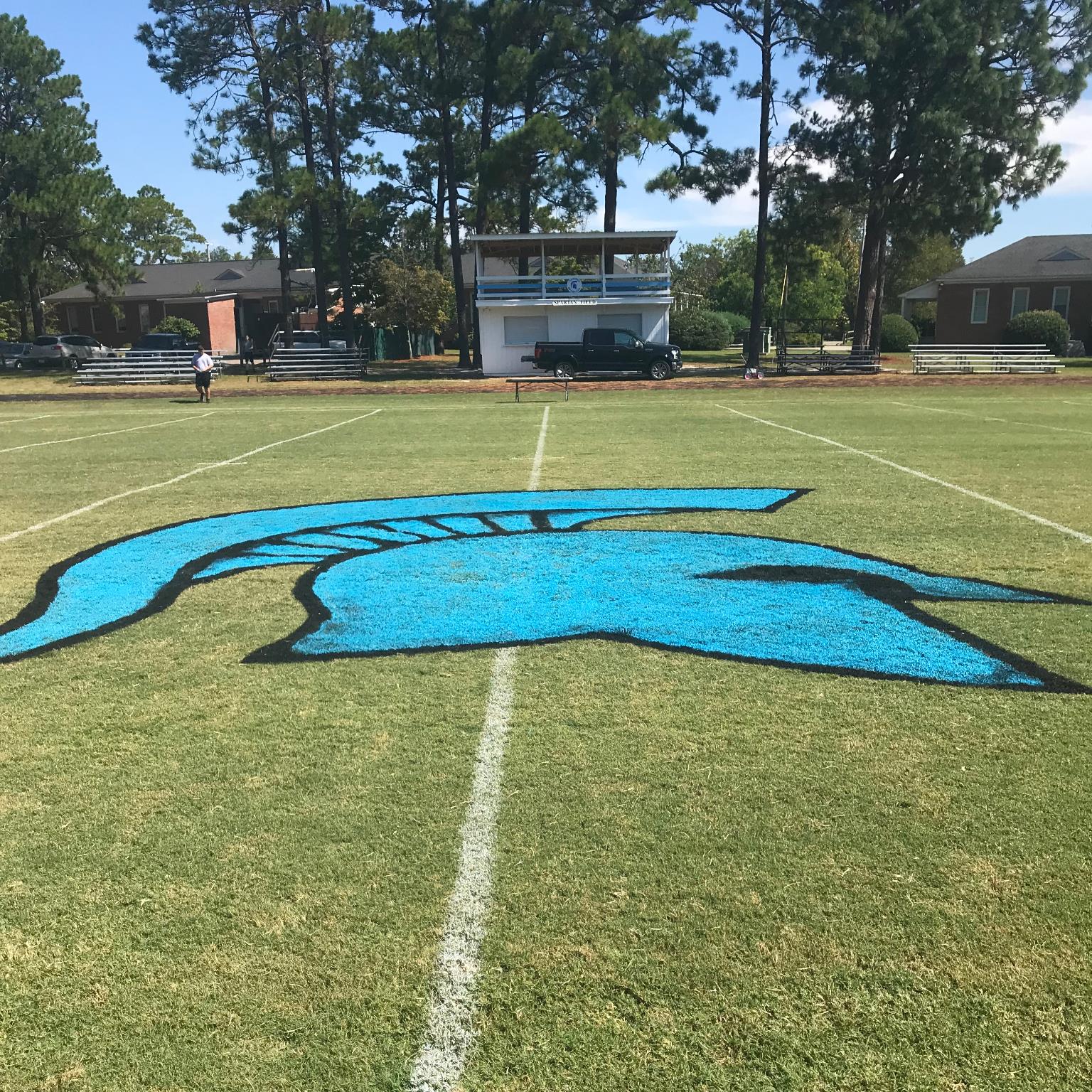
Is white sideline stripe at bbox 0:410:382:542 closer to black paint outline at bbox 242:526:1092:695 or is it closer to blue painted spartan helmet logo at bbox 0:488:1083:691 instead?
blue painted spartan helmet logo at bbox 0:488:1083:691

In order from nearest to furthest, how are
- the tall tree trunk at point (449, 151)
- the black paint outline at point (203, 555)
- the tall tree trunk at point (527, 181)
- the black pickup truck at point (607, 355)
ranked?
1. the black paint outline at point (203, 555)
2. the black pickup truck at point (607, 355)
3. the tall tree trunk at point (527, 181)
4. the tall tree trunk at point (449, 151)

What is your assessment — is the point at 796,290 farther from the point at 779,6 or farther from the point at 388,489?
the point at 388,489

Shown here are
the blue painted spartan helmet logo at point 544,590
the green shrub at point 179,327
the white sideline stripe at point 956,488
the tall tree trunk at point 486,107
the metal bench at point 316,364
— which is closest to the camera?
the blue painted spartan helmet logo at point 544,590

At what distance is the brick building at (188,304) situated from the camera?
6184 cm

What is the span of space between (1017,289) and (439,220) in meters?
32.3

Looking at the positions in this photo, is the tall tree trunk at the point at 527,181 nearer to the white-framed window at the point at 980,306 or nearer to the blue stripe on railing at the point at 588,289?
the blue stripe on railing at the point at 588,289

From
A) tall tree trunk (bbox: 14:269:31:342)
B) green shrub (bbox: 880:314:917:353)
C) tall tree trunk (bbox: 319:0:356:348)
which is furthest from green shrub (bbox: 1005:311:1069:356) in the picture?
tall tree trunk (bbox: 14:269:31:342)

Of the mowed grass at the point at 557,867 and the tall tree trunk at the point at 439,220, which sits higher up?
the tall tree trunk at the point at 439,220

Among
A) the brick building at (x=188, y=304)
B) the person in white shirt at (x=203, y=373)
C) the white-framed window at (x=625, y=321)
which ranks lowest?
the person in white shirt at (x=203, y=373)

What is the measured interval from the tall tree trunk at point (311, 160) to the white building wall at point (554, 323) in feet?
24.8

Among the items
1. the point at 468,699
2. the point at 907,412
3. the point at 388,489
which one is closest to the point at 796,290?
the point at 907,412

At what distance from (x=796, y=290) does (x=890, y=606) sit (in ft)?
232

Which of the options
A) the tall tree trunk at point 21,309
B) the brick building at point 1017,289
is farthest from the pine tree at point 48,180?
the brick building at point 1017,289

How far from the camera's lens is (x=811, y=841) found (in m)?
3.28
